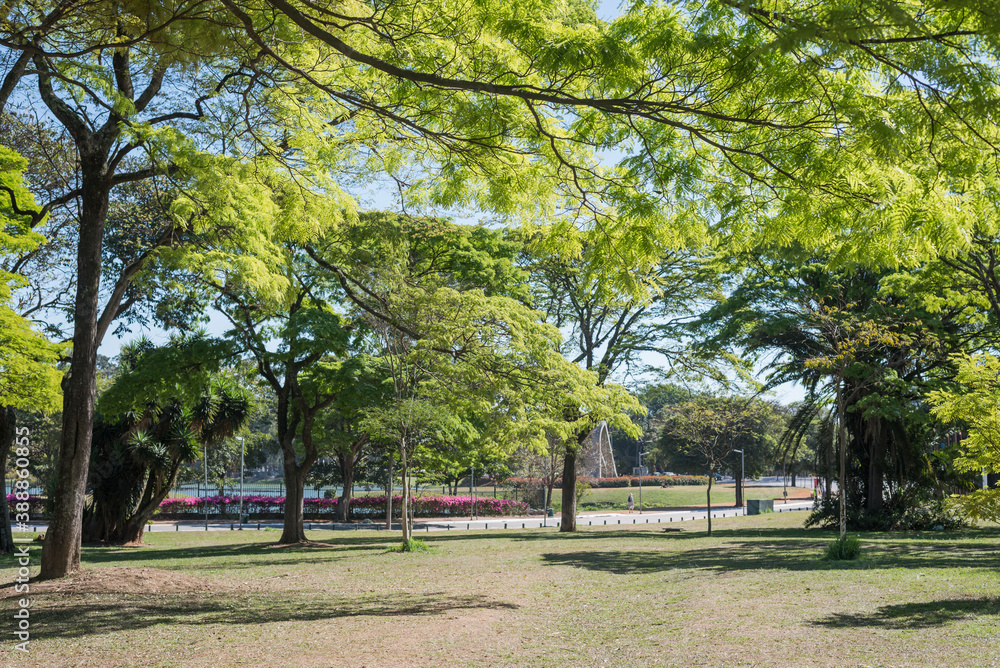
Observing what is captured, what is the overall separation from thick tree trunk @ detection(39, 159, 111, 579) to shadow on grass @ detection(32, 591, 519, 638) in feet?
5.15

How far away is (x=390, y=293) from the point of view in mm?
18203

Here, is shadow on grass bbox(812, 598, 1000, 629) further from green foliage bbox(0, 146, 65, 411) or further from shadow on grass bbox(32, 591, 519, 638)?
green foliage bbox(0, 146, 65, 411)

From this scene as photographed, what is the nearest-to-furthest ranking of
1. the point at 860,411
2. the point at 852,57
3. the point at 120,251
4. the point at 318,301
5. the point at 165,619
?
the point at 852,57 → the point at 165,619 → the point at 318,301 → the point at 120,251 → the point at 860,411

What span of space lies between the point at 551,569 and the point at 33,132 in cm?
1461

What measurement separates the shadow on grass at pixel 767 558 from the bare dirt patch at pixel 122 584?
7900 mm

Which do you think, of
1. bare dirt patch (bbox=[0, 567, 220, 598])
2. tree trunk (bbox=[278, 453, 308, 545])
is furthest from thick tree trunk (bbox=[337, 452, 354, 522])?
bare dirt patch (bbox=[0, 567, 220, 598])

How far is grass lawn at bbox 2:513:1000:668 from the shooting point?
7391 millimetres

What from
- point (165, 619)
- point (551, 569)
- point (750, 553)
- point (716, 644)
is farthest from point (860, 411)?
point (165, 619)

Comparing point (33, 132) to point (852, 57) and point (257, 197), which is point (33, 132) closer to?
point (257, 197)

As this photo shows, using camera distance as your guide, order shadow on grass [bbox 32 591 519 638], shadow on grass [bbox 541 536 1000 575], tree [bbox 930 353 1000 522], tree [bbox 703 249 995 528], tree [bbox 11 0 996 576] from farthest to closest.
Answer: tree [bbox 703 249 995 528]
shadow on grass [bbox 541 536 1000 575]
tree [bbox 930 353 1000 522]
shadow on grass [bbox 32 591 519 638]
tree [bbox 11 0 996 576]

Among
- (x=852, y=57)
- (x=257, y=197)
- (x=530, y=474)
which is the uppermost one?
(x=257, y=197)

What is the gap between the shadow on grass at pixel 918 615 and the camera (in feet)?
28.7

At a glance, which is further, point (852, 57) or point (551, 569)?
point (551, 569)

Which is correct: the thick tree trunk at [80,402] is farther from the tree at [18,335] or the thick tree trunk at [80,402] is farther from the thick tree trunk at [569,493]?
the thick tree trunk at [569,493]
